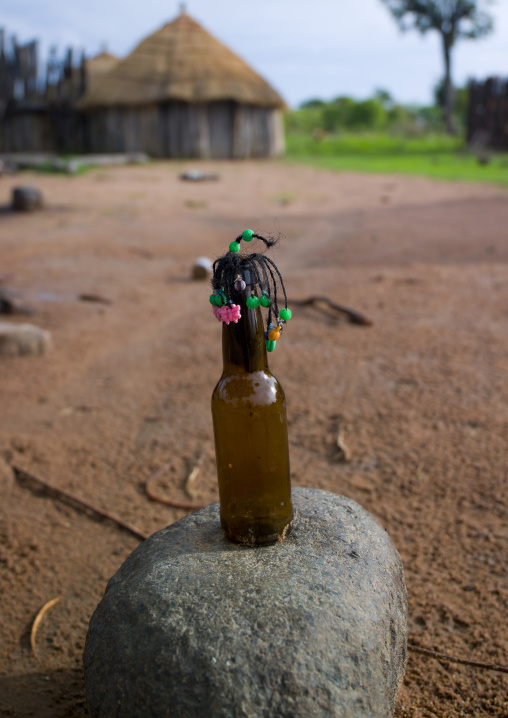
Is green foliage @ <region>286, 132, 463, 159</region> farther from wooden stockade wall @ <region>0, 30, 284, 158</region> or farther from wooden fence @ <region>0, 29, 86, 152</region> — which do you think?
wooden fence @ <region>0, 29, 86, 152</region>

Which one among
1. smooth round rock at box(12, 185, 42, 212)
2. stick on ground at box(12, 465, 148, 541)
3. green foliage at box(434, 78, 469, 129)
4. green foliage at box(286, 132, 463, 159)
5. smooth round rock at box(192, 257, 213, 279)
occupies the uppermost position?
green foliage at box(434, 78, 469, 129)

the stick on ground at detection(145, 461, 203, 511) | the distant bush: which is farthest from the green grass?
the stick on ground at detection(145, 461, 203, 511)

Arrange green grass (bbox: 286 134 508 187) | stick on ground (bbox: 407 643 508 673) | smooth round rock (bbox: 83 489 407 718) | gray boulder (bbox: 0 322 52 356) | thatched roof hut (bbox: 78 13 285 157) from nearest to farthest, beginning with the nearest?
Result: 1. smooth round rock (bbox: 83 489 407 718)
2. stick on ground (bbox: 407 643 508 673)
3. gray boulder (bbox: 0 322 52 356)
4. green grass (bbox: 286 134 508 187)
5. thatched roof hut (bbox: 78 13 285 157)

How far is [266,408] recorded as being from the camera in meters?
1.83

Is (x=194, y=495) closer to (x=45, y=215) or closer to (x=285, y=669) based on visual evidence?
(x=285, y=669)

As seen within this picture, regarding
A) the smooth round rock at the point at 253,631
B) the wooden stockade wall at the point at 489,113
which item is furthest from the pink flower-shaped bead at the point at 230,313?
the wooden stockade wall at the point at 489,113

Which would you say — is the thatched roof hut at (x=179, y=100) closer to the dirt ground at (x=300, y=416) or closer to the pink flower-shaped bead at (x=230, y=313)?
the dirt ground at (x=300, y=416)

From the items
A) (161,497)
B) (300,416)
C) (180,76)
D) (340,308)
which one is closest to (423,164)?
(180,76)

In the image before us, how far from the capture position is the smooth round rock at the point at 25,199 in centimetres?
1050

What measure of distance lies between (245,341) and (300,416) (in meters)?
2.27

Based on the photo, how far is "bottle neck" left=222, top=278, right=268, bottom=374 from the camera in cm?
179

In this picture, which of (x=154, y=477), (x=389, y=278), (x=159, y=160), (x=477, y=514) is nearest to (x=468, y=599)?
(x=477, y=514)

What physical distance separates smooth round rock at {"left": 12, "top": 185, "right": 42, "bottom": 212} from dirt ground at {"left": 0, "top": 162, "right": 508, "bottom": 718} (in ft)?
5.66

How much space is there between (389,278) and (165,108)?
44.2 ft
